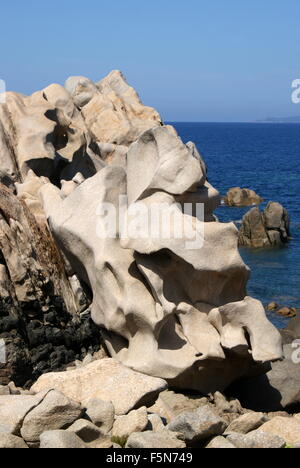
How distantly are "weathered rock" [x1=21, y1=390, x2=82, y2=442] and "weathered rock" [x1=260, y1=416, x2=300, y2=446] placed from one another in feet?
7.47

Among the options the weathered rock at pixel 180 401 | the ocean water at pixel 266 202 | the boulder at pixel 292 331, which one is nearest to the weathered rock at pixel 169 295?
the weathered rock at pixel 180 401

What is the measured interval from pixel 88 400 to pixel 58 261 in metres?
4.85

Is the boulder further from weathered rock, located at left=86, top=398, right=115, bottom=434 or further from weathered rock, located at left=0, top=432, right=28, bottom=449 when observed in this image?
weathered rock, located at left=0, top=432, right=28, bottom=449

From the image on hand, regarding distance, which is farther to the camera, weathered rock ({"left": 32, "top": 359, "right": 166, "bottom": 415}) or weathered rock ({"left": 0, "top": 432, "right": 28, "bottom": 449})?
weathered rock ({"left": 32, "top": 359, "right": 166, "bottom": 415})

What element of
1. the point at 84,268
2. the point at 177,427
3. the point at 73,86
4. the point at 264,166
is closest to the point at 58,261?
the point at 84,268

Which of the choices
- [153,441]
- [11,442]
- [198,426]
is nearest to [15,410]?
[11,442]

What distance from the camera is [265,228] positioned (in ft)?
127

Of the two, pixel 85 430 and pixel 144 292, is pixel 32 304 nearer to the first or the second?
pixel 144 292

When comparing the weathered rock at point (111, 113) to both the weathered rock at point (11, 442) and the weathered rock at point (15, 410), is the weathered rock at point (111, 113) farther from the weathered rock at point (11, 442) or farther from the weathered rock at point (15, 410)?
the weathered rock at point (11, 442)

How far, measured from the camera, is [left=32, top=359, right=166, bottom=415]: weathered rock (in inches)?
377

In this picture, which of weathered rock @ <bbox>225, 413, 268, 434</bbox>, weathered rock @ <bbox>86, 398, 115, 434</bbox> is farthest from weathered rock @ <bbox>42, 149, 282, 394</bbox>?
weathered rock @ <bbox>86, 398, 115, 434</bbox>

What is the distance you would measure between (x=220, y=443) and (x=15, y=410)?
221 cm

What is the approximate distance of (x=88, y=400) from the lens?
952cm
